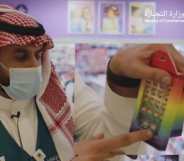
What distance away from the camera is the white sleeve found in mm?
1116

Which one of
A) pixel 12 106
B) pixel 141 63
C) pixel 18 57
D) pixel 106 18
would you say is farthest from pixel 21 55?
pixel 106 18

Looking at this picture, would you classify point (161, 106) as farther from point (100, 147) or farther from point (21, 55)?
point (21, 55)

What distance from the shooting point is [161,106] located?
3.09ft

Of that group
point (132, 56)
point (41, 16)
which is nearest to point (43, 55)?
point (132, 56)

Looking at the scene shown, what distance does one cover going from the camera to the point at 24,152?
1.05m

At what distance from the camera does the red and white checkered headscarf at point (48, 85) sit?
0.98 metres

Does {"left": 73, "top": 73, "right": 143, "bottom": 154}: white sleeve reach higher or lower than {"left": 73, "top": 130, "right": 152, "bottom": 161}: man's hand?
higher

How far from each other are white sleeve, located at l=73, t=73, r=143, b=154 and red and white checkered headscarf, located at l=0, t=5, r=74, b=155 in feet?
0.20

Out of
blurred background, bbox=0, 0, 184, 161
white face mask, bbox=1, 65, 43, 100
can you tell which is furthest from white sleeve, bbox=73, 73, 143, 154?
blurred background, bbox=0, 0, 184, 161

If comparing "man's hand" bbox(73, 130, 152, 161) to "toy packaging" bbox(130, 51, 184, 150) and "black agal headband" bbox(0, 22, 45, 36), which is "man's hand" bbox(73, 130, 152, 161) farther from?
"black agal headband" bbox(0, 22, 45, 36)

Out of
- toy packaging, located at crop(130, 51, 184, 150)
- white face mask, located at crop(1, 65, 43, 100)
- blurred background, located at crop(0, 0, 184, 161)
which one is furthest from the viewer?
blurred background, located at crop(0, 0, 184, 161)

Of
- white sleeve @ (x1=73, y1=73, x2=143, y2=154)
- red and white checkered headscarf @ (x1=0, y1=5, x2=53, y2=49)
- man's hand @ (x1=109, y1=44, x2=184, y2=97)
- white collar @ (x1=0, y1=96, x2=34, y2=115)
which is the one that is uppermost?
red and white checkered headscarf @ (x1=0, y1=5, x2=53, y2=49)

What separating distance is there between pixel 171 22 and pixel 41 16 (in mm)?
766

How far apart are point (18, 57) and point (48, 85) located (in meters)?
0.14
